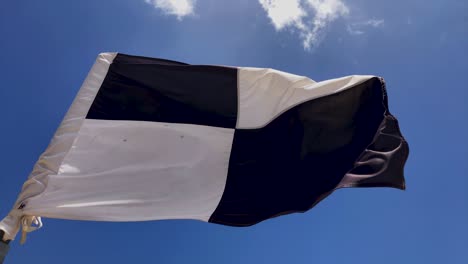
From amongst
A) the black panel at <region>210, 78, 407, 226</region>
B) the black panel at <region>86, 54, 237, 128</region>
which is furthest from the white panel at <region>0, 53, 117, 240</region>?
the black panel at <region>210, 78, 407, 226</region>

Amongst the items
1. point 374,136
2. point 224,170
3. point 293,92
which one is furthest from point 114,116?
point 374,136

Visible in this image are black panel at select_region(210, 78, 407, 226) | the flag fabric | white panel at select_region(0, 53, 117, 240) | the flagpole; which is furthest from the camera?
black panel at select_region(210, 78, 407, 226)

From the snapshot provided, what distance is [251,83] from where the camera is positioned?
859cm

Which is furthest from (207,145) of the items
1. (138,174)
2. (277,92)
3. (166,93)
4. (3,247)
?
(3,247)

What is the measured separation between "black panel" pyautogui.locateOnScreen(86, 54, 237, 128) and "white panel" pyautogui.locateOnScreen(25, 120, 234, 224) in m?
0.20

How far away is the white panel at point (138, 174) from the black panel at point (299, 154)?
0.32 meters

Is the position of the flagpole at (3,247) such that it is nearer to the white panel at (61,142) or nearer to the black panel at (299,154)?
the white panel at (61,142)

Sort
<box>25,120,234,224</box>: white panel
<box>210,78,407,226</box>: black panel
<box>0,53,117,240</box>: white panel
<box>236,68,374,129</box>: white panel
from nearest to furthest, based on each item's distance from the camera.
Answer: <box>0,53,117,240</box>: white panel < <box>25,120,234,224</box>: white panel < <box>210,78,407,226</box>: black panel < <box>236,68,374,129</box>: white panel

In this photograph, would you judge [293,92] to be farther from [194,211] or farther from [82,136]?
[82,136]

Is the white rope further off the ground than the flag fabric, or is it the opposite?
the flag fabric

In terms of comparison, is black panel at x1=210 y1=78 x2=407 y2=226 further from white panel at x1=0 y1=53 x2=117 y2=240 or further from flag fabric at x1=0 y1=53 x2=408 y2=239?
white panel at x1=0 y1=53 x2=117 y2=240

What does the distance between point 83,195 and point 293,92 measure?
12.7 feet

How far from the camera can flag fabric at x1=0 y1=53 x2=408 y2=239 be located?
6.43m

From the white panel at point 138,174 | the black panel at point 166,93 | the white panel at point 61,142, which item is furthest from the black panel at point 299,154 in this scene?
the white panel at point 61,142
